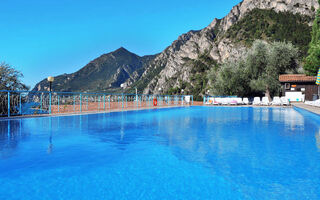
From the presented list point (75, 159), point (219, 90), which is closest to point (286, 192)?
point (75, 159)

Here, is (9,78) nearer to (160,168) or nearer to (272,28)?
(160,168)

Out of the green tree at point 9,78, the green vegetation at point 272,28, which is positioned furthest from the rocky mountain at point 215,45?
the green tree at point 9,78

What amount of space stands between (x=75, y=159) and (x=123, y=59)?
597 feet

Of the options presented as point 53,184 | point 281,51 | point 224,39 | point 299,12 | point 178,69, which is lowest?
point 53,184

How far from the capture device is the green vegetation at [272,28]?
6619 cm

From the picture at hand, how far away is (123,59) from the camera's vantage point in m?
181

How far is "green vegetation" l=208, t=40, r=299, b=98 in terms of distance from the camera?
28.3m

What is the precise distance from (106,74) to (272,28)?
11381 cm

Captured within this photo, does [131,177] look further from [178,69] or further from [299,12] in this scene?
[178,69]

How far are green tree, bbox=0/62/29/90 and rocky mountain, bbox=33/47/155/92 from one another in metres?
123

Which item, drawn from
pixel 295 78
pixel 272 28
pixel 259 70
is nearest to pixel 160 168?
pixel 295 78

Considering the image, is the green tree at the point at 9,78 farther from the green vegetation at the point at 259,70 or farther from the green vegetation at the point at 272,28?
the green vegetation at the point at 272,28

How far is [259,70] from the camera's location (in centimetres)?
2984

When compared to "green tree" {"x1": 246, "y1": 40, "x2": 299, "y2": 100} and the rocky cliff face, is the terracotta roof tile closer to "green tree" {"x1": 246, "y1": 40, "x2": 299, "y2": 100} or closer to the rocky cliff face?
"green tree" {"x1": 246, "y1": 40, "x2": 299, "y2": 100}
